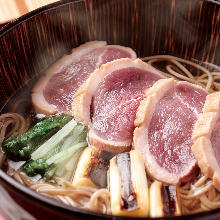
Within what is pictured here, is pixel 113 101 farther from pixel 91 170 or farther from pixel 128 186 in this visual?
pixel 128 186

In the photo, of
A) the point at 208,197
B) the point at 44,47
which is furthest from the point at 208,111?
the point at 44,47

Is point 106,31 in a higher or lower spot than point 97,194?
higher

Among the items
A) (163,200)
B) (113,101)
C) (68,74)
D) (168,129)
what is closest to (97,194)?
(163,200)

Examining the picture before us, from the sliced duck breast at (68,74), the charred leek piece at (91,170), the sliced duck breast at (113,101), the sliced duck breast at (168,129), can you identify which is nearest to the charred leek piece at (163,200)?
the sliced duck breast at (168,129)

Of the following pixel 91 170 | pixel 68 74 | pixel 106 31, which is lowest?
pixel 91 170

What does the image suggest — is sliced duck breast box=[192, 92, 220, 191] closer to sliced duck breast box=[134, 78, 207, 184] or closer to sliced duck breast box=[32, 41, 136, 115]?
sliced duck breast box=[134, 78, 207, 184]

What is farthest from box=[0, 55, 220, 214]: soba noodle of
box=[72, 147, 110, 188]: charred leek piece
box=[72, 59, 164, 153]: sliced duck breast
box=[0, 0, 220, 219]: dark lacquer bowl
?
box=[0, 0, 220, 219]: dark lacquer bowl

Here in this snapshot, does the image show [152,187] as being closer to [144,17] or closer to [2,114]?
[2,114]
